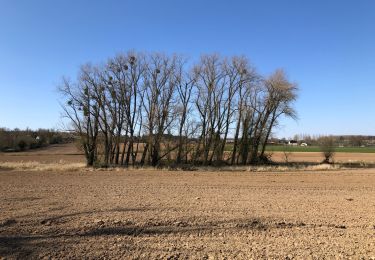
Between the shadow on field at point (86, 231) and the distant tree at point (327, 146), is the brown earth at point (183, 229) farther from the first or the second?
the distant tree at point (327, 146)

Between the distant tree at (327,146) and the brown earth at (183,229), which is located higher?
the distant tree at (327,146)

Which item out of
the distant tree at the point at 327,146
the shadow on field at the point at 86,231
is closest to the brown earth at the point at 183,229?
the shadow on field at the point at 86,231

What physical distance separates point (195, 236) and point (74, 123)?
32808 mm

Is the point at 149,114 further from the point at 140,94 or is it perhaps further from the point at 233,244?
the point at 233,244

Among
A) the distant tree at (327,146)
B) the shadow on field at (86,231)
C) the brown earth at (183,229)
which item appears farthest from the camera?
the distant tree at (327,146)

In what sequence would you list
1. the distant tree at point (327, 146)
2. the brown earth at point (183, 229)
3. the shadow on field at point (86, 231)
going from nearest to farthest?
the brown earth at point (183, 229)
the shadow on field at point (86, 231)
the distant tree at point (327, 146)

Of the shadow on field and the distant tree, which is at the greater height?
the distant tree

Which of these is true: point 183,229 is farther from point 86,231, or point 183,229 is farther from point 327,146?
point 327,146

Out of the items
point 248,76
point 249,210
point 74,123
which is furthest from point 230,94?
point 249,210

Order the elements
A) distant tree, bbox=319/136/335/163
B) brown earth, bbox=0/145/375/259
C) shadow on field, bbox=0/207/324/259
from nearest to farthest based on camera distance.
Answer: brown earth, bbox=0/145/375/259 → shadow on field, bbox=0/207/324/259 → distant tree, bbox=319/136/335/163

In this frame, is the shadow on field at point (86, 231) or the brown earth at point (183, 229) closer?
the brown earth at point (183, 229)

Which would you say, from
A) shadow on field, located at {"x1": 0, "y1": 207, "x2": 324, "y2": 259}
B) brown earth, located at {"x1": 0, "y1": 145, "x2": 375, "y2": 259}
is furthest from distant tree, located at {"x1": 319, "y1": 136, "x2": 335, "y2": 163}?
shadow on field, located at {"x1": 0, "y1": 207, "x2": 324, "y2": 259}

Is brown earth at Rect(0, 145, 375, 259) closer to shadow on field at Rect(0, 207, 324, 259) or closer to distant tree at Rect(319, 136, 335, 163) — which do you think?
shadow on field at Rect(0, 207, 324, 259)

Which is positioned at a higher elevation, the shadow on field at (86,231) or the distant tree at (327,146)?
the distant tree at (327,146)
